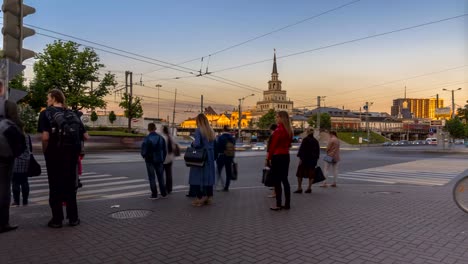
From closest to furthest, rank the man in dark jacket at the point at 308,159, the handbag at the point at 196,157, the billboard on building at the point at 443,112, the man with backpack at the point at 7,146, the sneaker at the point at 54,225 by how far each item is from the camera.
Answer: the man with backpack at the point at 7,146 < the sneaker at the point at 54,225 < the handbag at the point at 196,157 < the man in dark jacket at the point at 308,159 < the billboard on building at the point at 443,112

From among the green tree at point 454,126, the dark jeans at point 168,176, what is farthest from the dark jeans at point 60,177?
the green tree at point 454,126

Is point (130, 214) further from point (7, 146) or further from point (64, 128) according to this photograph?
point (7, 146)

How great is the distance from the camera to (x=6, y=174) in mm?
5445

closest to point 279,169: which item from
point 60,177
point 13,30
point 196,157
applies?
point 196,157

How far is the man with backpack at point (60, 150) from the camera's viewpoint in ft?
18.3

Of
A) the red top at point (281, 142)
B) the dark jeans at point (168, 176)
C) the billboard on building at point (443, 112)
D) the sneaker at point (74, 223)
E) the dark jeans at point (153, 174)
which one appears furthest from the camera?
the billboard on building at point (443, 112)

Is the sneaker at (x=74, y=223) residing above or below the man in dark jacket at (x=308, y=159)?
Result: below

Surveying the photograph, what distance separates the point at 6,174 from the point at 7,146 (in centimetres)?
43

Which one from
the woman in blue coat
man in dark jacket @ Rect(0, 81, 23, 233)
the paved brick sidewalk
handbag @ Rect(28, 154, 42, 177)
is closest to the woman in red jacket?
the paved brick sidewalk

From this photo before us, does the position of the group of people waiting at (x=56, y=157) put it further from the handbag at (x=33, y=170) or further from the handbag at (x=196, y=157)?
the handbag at (x=196, y=157)

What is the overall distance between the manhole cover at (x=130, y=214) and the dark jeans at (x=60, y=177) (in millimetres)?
1090

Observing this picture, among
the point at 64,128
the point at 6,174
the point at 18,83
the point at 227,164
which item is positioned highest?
the point at 18,83

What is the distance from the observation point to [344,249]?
16.3 feet

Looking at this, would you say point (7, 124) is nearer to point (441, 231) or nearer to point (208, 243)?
point (208, 243)
